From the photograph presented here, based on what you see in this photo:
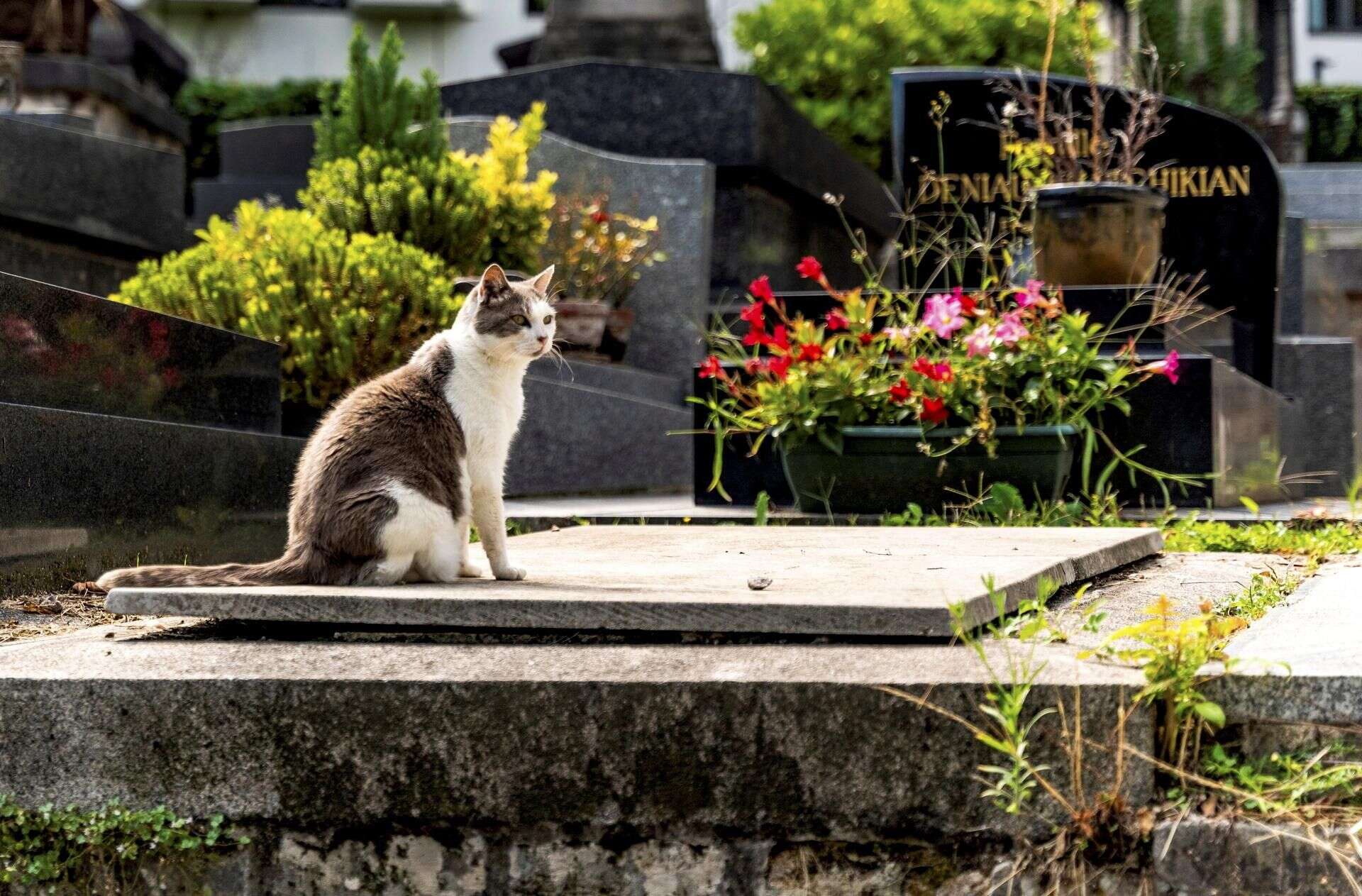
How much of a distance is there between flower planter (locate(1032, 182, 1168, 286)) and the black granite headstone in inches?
49.8

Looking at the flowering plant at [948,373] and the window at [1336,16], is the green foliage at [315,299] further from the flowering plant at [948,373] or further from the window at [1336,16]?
the window at [1336,16]

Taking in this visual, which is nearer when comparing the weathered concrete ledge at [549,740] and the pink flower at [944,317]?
the weathered concrete ledge at [549,740]

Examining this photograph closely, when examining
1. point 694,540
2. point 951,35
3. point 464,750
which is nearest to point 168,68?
point 951,35

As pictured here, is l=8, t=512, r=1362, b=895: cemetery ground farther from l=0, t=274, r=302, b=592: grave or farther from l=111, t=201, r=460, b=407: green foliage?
l=111, t=201, r=460, b=407: green foliage

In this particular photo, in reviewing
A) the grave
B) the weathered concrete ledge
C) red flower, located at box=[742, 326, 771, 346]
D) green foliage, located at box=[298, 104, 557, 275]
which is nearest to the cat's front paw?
the weathered concrete ledge

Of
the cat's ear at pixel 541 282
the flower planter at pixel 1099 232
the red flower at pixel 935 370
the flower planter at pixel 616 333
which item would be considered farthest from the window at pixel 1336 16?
the cat's ear at pixel 541 282

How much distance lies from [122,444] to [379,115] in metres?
4.49

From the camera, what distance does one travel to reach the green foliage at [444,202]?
24.3 ft

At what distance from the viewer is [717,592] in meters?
2.72

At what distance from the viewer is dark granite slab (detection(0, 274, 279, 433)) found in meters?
3.80

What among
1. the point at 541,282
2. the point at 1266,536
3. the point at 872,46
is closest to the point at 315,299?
the point at 541,282

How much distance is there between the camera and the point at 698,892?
2096 millimetres

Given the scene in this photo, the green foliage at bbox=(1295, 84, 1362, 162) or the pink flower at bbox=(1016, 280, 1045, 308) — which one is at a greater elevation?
the green foliage at bbox=(1295, 84, 1362, 162)

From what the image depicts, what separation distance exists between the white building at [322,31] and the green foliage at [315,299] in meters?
19.0
